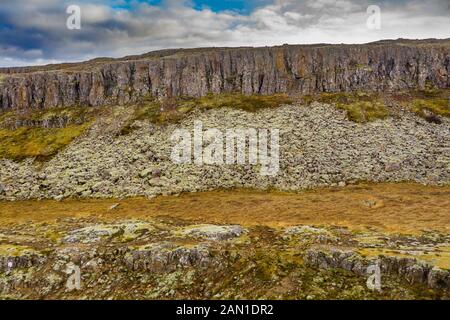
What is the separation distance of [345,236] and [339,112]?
158 ft

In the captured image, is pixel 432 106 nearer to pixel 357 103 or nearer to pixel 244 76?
pixel 357 103

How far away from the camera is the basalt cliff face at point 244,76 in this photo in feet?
290

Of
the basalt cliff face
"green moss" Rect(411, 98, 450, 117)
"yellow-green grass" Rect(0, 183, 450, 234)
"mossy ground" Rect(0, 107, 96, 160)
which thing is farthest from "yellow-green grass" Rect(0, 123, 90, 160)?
"green moss" Rect(411, 98, 450, 117)

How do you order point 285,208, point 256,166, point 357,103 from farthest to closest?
1. point 357,103
2. point 256,166
3. point 285,208

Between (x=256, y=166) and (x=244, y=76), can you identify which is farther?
(x=244, y=76)

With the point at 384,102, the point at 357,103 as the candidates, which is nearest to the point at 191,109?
the point at 357,103

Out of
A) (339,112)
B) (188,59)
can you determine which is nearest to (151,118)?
(188,59)

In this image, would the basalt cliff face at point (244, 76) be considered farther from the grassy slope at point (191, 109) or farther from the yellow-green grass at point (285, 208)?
the yellow-green grass at point (285, 208)

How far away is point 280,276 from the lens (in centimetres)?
2684

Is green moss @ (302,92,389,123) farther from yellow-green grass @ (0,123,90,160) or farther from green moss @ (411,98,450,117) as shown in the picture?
yellow-green grass @ (0,123,90,160)

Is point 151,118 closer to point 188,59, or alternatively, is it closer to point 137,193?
point 188,59

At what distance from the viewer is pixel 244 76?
9256 cm

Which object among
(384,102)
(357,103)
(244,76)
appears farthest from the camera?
(244,76)

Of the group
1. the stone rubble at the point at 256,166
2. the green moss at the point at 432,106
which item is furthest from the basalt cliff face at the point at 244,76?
the stone rubble at the point at 256,166
